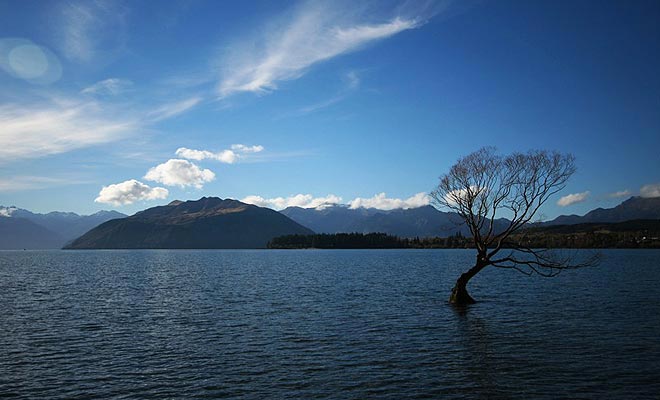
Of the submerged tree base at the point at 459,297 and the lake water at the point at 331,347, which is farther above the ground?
the submerged tree base at the point at 459,297

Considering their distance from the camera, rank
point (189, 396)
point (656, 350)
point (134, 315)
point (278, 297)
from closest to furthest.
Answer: point (189, 396) < point (656, 350) < point (134, 315) < point (278, 297)

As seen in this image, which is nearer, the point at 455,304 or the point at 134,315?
the point at 134,315

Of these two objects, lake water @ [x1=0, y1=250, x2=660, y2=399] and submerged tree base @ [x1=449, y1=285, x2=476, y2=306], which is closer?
lake water @ [x1=0, y1=250, x2=660, y2=399]

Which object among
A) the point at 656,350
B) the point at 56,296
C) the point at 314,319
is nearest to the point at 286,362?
the point at 314,319

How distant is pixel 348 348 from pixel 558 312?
27532mm

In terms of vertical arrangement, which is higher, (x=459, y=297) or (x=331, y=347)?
(x=459, y=297)

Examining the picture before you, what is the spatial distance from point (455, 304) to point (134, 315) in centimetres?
3566

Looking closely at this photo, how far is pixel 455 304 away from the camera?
2053 inches

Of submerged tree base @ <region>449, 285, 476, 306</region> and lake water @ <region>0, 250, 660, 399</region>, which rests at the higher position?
submerged tree base @ <region>449, 285, 476, 306</region>

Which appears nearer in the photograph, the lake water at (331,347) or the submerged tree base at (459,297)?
the lake water at (331,347)

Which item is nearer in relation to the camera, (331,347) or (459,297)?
(331,347)

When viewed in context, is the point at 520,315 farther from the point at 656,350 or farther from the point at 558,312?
the point at 656,350

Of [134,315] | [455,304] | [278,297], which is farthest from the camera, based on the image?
[278,297]

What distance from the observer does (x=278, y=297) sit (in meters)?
60.6
